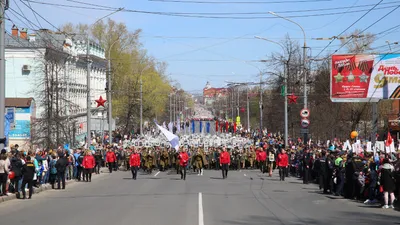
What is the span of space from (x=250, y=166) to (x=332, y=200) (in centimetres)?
2225

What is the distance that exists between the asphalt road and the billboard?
10.00 metres

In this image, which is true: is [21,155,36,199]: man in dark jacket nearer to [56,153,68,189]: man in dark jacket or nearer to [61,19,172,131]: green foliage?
[56,153,68,189]: man in dark jacket

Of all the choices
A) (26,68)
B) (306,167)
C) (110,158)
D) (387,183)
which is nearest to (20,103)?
(26,68)

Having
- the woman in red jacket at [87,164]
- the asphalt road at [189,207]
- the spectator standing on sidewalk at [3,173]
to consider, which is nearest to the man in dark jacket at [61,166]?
the asphalt road at [189,207]

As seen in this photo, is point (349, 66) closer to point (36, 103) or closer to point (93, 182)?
point (93, 182)

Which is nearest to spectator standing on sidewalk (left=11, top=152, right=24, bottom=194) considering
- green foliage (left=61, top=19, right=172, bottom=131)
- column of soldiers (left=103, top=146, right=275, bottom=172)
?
column of soldiers (left=103, top=146, right=275, bottom=172)

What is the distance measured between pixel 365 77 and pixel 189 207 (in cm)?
2001

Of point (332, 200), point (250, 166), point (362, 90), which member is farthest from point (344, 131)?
point (332, 200)

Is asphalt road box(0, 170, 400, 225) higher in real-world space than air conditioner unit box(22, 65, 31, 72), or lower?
lower

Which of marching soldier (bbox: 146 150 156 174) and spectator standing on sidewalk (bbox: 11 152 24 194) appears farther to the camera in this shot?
marching soldier (bbox: 146 150 156 174)

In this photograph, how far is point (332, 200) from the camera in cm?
2172

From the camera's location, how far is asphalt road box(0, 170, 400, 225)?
15.7m

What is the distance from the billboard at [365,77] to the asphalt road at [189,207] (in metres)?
10.00

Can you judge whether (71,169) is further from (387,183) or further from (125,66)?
(125,66)
